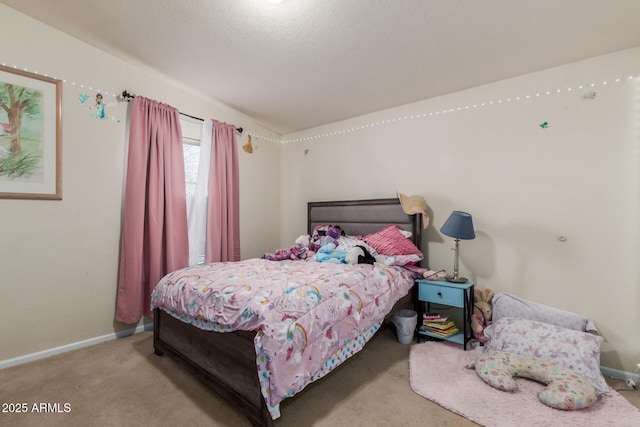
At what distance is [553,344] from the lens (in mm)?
2186

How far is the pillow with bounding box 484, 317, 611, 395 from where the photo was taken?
6.68 ft

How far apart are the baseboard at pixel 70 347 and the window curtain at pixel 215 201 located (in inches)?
33.3

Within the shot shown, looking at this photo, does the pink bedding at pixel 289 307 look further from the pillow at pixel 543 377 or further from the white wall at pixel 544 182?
the white wall at pixel 544 182

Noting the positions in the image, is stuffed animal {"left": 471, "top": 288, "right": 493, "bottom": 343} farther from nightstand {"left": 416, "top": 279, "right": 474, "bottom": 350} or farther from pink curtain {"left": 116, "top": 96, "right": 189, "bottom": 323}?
pink curtain {"left": 116, "top": 96, "right": 189, "bottom": 323}

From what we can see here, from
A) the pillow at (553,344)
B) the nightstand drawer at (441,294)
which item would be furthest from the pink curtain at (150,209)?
the pillow at (553,344)

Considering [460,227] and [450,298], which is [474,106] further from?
[450,298]

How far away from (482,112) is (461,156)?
1.51ft

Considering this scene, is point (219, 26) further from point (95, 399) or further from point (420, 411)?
point (420, 411)

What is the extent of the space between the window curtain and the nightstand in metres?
2.31

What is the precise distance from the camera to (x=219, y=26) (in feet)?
7.33

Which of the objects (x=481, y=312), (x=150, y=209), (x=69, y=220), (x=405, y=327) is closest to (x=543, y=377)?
(x=481, y=312)

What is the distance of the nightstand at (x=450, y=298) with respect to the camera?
2.59 metres

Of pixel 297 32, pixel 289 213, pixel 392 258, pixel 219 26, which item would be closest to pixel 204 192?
pixel 289 213

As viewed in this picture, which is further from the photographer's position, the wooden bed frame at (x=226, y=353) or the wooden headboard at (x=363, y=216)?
the wooden headboard at (x=363, y=216)
